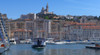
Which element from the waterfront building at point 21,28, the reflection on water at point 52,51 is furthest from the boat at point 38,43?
the waterfront building at point 21,28

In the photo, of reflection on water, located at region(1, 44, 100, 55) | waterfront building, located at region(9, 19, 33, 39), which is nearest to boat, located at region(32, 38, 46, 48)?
reflection on water, located at region(1, 44, 100, 55)

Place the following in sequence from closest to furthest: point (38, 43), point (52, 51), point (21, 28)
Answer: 1. point (52, 51)
2. point (38, 43)
3. point (21, 28)

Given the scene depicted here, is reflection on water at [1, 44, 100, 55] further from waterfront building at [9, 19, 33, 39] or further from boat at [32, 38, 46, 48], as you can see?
waterfront building at [9, 19, 33, 39]

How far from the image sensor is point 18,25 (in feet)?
357

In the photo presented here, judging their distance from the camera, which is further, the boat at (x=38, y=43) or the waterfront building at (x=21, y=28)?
the waterfront building at (x=21, y=28)

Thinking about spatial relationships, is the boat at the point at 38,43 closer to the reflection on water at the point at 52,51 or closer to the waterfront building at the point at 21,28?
the reflection on water at the point at 52,51

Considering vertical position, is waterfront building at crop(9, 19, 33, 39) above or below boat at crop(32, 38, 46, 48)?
above

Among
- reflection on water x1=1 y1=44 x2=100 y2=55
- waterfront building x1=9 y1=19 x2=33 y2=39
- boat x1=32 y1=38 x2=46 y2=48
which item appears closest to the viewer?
reflection on water x1=1 y1=44 x2=100 y2=55

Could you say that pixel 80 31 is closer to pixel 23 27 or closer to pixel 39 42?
pixel 23 27

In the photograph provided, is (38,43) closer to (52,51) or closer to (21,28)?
(52,51)

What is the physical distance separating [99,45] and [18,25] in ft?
208

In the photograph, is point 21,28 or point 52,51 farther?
point 21,28

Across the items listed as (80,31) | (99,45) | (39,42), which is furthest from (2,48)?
(80,31)

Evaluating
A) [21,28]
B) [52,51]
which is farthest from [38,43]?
[21,28]
